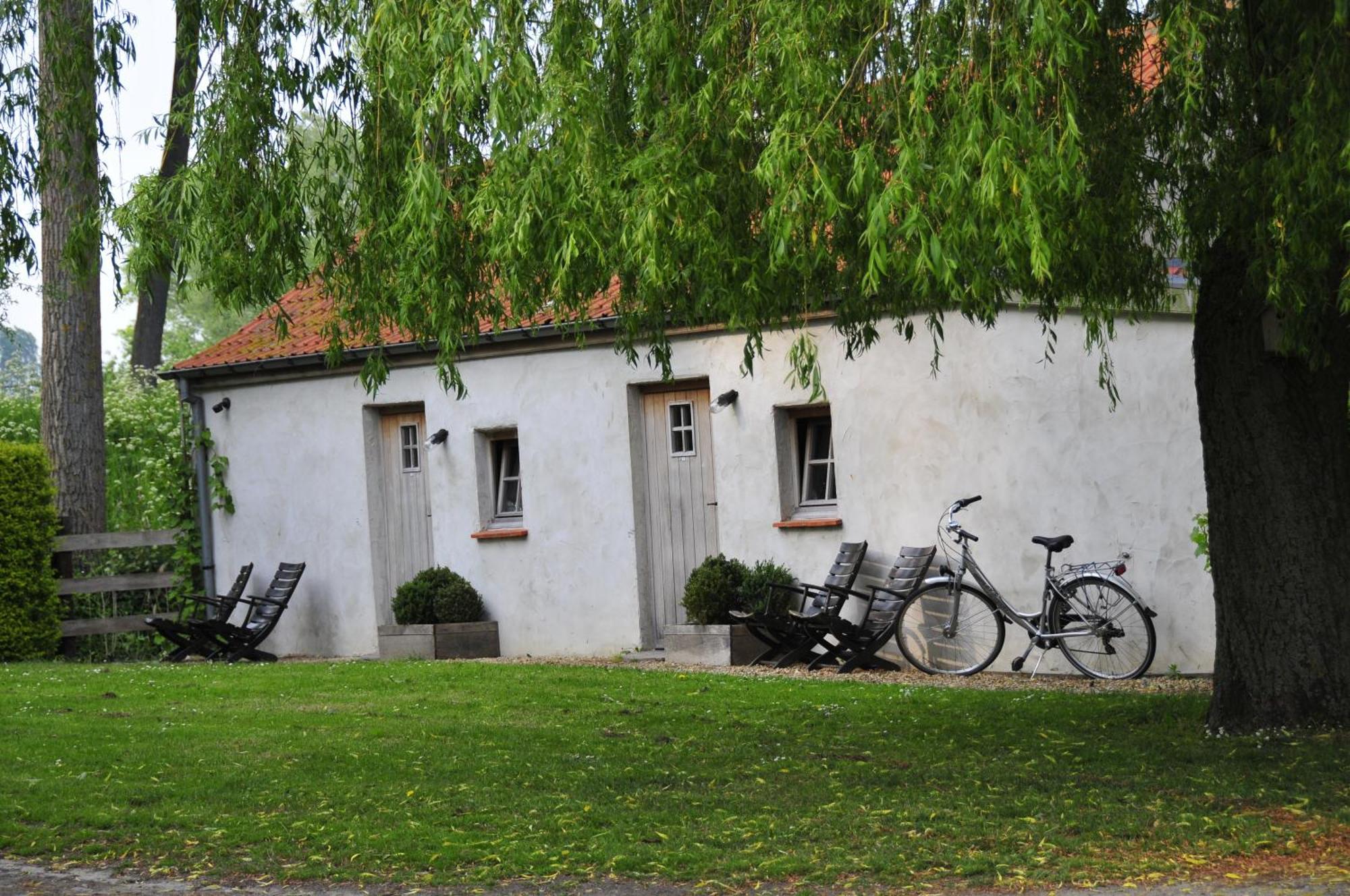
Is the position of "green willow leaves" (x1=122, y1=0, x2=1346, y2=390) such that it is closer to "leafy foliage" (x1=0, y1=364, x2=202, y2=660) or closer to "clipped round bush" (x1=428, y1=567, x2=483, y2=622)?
"clipped round bush" (x1=428, y1=567, x2=483, y2=622)

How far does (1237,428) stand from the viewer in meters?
7.82

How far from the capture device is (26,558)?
1483 centimetres

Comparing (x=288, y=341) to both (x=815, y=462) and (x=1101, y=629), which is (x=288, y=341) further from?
(x=1101, y=629)

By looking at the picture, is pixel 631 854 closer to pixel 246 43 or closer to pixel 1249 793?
pixel 1249 793

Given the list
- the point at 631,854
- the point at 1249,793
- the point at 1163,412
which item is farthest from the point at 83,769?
the point at 1163,412

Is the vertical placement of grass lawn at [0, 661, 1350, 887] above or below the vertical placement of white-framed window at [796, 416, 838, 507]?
below

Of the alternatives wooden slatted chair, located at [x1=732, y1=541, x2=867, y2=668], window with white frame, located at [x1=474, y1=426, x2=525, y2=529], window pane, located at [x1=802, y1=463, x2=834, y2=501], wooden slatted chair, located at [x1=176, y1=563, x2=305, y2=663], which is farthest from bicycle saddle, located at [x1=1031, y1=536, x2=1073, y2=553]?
wooden slatted chair, located at [x1=176, y1=563, x2=305, y2=663]

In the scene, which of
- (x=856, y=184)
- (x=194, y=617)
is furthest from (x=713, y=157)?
(x=194, y=617)

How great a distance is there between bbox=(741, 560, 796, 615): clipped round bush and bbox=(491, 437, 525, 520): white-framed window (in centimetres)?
304

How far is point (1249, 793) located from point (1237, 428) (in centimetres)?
193

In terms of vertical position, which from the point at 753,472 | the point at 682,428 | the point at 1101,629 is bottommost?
the point at 1101,629

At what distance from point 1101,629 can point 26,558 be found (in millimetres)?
9609

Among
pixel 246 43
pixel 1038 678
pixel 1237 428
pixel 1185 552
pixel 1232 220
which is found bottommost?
pixel 1038 678

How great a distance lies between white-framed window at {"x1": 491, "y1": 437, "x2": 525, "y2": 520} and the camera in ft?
50.4
